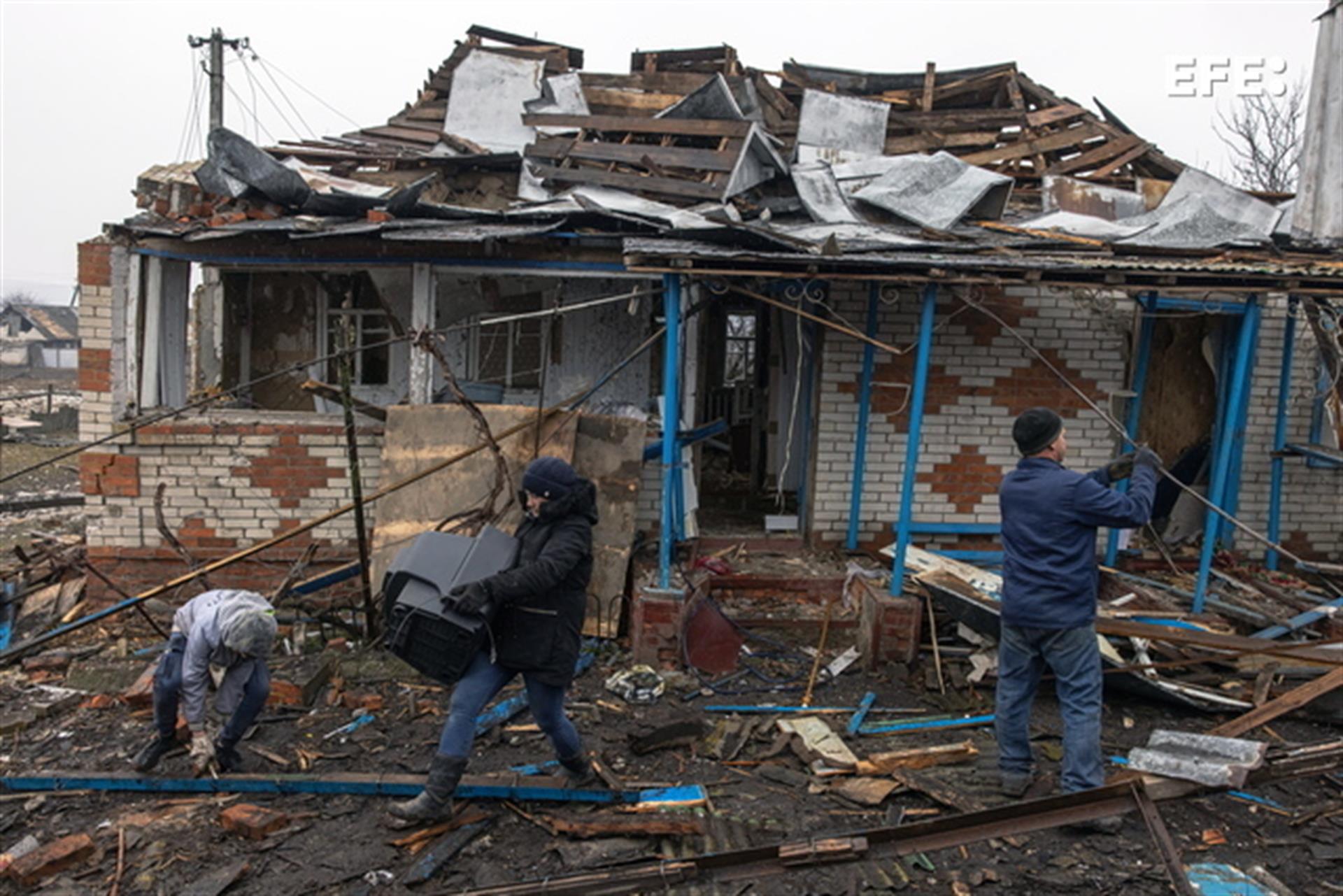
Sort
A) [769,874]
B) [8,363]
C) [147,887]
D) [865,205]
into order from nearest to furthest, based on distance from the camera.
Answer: [769,874]
[147,887]
[865,205]
[8,363]

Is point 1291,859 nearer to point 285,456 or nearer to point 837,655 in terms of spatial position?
point 837,655

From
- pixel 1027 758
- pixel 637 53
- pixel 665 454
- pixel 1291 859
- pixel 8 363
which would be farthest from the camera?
pixel 8 363

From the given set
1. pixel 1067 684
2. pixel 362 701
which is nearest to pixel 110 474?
pixel 362 701

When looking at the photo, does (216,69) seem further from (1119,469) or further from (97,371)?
(1119,469)

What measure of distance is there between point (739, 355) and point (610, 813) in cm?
744

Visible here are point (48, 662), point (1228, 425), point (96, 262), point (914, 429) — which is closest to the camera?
point (914, 429)

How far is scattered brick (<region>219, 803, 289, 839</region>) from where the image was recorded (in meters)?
4.20

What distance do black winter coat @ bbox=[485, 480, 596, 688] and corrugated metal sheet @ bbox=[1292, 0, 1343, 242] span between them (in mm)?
7337

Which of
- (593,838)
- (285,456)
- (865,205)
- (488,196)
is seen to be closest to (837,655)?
(593,838)

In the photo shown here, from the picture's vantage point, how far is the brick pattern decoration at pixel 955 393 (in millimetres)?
7520

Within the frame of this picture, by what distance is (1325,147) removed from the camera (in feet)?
27.1

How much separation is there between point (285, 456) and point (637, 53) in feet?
Result: 18.5

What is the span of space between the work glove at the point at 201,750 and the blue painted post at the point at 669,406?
292 centimetres

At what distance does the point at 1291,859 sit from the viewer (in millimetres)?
4180
